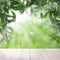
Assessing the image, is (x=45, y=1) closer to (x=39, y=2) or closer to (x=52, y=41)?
(x=39, y=2)

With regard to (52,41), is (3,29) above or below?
above

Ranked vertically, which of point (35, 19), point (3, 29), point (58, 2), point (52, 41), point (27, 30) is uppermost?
point (58, 2)

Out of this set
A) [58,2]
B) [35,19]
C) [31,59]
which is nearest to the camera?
[58,2]

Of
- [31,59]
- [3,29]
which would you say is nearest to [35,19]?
[31,59]

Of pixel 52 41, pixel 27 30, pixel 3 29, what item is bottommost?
pixel 52 41

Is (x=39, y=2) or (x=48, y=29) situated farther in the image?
(x=48, y=29)

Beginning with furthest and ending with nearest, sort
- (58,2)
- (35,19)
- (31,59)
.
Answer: (35,19) < (31,59) < (58,2)

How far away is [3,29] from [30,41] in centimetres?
113

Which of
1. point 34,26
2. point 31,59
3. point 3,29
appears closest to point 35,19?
point 34,26

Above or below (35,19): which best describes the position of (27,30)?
below

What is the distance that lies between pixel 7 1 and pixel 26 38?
1.18 meters

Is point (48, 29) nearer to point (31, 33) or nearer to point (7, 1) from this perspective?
point (31, 33)

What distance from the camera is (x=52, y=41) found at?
75.2 inches

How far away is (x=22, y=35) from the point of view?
1878 millimetres
